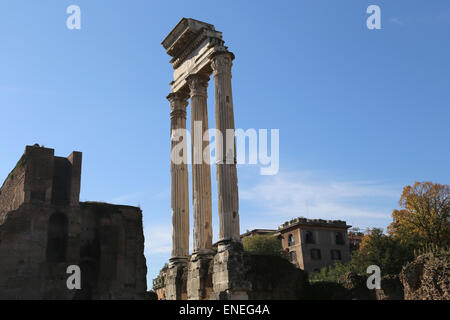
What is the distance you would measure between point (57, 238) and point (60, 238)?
12 cm

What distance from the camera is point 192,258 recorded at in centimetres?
2125

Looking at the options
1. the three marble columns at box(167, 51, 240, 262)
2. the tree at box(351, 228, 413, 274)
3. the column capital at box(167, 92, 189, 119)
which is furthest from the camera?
the tree at box(351, 228, 413, 274)

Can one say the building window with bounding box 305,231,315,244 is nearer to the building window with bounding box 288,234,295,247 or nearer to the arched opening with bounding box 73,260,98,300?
the building window with bounding box 288,234,295,247

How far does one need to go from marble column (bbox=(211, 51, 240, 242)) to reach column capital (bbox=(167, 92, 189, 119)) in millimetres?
4527

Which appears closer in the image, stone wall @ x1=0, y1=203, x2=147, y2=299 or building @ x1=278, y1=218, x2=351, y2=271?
stone wall @ x1=0, y1=203, x2=147, y2=299

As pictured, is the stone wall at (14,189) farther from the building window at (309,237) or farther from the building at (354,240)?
the building at (354,240)

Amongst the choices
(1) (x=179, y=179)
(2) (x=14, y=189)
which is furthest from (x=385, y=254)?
(2) (x=14, y=189)

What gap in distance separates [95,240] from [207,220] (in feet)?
17.4

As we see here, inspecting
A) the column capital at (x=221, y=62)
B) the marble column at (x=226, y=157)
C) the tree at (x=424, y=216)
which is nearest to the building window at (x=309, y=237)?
the tree at (x=424, y=216)

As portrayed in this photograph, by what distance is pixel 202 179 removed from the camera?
22266mm

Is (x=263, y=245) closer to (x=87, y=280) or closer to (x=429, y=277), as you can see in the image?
(x=429, y=277)

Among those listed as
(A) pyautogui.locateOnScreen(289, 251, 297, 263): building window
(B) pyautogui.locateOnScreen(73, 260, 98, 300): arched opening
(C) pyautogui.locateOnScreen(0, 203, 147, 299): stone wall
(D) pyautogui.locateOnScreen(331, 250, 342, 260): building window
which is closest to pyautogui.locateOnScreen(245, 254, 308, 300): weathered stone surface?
(C) pyautogui.locateOnScreen(0, 203, 147, 299): stone wall

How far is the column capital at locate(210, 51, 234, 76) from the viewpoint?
21453 millimetres

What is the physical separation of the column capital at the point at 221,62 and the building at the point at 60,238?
24.9ft
